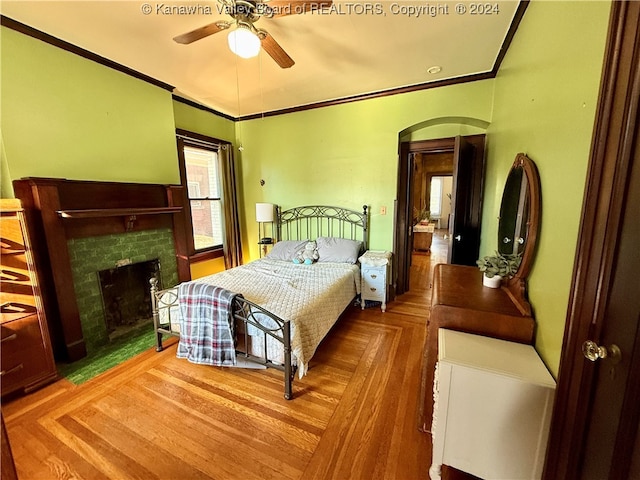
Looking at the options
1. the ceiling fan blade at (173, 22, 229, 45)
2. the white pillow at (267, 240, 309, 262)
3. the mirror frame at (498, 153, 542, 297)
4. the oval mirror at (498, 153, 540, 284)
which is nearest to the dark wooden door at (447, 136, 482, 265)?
the oval mirror at (498, 153, 540, 284)

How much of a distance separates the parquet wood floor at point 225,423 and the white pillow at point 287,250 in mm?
1620

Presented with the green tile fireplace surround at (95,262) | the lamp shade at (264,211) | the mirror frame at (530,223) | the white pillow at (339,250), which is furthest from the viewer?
the lamp shade at (264,211)

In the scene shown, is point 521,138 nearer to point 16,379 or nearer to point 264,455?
point 264,455

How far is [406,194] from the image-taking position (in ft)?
12.2

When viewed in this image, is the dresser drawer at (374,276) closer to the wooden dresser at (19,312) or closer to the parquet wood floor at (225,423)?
the parquet wood floor at (225,423)

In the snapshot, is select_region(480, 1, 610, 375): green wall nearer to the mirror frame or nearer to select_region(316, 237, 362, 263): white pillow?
the mirror frame

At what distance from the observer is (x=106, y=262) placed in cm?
266

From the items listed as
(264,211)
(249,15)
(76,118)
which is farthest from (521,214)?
(76,118)

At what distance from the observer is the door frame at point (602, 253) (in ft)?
2.45

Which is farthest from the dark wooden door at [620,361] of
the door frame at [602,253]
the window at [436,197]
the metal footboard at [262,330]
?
the window at [436,197]

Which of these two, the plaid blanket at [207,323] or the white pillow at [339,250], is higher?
the white pillow at [339,250]

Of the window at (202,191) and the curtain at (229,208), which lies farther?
the curtain at (229,208)

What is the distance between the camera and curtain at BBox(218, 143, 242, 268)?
13.6 feet

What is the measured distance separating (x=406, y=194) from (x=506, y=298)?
2349mm
